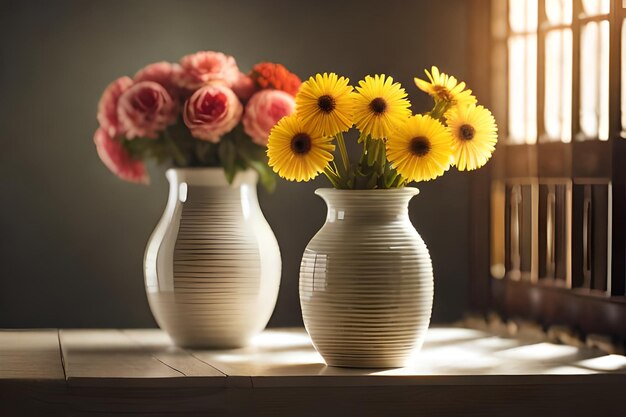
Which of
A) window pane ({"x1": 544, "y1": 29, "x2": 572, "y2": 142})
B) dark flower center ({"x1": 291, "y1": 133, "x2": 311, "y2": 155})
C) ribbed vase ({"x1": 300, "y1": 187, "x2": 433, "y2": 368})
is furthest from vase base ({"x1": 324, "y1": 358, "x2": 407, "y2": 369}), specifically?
window pane ({"x1": 544, "y1": 29, "x2": 572, "y2": 142})

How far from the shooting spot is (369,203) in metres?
1.44

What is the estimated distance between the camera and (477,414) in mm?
1370

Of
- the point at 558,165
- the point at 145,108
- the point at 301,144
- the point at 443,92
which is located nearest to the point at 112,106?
the point at 145,108

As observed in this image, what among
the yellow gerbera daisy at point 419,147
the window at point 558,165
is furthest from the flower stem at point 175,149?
the window at point 558,165

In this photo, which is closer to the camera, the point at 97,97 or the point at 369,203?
the point at 369,203

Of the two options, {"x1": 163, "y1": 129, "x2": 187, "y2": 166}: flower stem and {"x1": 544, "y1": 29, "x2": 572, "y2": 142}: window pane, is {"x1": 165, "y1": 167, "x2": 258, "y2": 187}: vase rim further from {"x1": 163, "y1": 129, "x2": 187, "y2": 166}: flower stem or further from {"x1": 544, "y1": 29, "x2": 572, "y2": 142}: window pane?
{"x1": 544, "y1": 29, "x2": 572, "y2": 142}: window pane

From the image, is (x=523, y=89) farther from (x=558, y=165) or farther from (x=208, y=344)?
(x=208, y=344)

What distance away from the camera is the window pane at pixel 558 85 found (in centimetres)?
187

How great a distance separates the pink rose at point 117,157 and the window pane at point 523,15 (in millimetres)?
818

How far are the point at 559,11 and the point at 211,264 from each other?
0.81 meters

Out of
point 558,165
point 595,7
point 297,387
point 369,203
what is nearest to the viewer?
point 297,387

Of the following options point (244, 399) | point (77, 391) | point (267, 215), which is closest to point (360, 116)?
point (244, 399)

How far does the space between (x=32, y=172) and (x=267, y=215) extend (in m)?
0.49

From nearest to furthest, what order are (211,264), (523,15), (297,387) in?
1. (297,387)
2. (211,264)
3. (523,15)
